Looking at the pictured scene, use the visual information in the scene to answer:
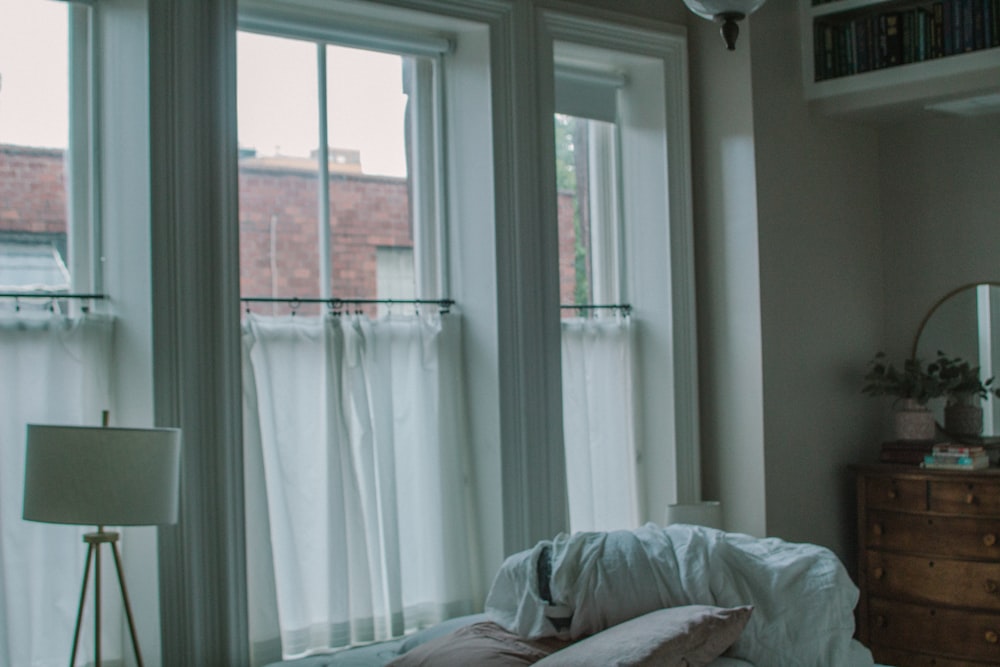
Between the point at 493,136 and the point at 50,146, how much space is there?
1.50 m

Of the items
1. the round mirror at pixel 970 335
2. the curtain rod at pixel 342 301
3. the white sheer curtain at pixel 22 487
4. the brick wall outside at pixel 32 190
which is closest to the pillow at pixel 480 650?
the white sheer curtain at pixel 22 487

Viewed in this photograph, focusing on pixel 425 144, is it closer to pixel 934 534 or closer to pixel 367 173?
pixel 367 173

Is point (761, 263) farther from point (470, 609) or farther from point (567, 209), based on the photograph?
point (470, 609)

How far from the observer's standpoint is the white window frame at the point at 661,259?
4254 mm

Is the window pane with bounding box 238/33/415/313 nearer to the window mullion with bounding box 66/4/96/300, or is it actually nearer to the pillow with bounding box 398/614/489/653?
the window mullion with bounding box 66/4/96/300

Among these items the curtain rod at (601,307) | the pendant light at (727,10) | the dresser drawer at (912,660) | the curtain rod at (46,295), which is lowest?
the dresser drawer at (912,660)

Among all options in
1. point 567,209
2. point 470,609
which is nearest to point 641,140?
point 567,209

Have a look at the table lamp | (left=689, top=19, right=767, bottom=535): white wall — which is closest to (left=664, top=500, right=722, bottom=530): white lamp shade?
(left=689, top=19, right=767, bottom=535): white wall

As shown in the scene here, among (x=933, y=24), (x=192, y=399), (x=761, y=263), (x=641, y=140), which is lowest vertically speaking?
(x=192, y=399)

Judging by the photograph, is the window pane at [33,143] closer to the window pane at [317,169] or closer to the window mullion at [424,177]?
the window pane at [317,169]

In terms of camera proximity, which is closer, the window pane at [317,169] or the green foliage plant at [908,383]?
the window pane at [317,169]

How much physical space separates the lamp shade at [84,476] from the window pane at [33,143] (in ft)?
2.75

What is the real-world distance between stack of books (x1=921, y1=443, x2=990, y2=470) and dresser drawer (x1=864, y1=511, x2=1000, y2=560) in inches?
8.0

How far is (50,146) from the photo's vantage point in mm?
3109
